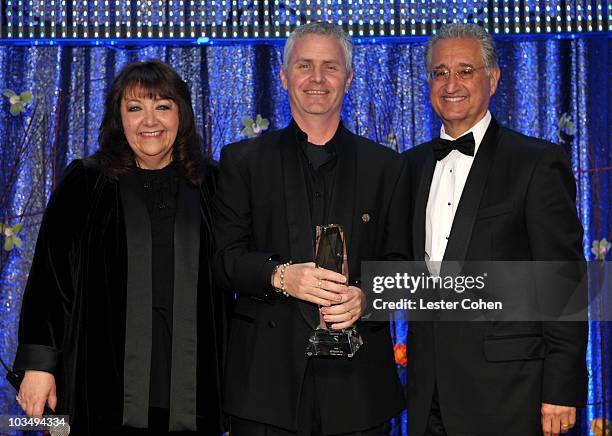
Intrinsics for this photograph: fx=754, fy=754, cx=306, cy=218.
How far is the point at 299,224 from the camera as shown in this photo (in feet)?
6.99

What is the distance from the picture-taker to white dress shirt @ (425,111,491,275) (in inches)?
89.9

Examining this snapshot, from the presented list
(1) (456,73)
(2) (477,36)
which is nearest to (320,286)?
(1) (456,73)

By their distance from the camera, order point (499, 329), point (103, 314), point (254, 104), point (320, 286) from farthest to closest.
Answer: point (254, 104), point (103, 314), point (499, 329), point (320, 286)

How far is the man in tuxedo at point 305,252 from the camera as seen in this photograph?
2.07 m

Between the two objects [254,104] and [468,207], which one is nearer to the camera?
[468,207]

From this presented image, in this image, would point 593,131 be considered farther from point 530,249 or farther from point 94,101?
point 94,101

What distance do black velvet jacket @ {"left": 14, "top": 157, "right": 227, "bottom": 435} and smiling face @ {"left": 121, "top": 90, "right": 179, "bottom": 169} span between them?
142mm

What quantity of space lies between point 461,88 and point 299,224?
704mm

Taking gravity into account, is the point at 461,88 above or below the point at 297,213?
above

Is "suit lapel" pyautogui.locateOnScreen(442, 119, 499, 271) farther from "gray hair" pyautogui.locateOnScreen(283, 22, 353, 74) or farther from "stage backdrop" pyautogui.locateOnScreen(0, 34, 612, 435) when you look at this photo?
"stage backdrop" pyautogui.locateOnScreen(0, 34, 612, 435)

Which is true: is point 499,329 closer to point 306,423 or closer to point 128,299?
point 306,423

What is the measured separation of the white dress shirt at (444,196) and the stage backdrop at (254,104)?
1130 millimetres

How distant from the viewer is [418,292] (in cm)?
230

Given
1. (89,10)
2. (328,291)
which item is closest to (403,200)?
(328,291)
